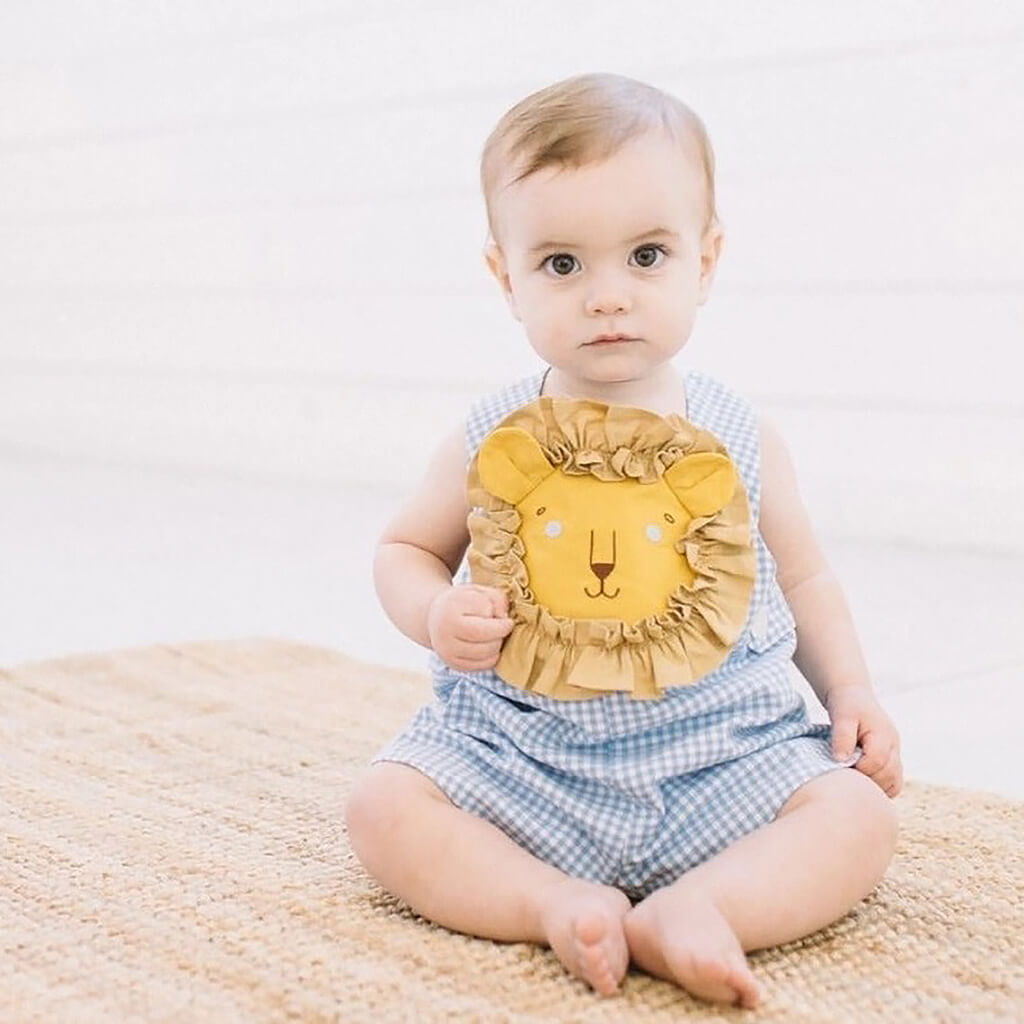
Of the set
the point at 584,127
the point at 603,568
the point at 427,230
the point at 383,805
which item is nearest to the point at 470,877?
the point at 383,805

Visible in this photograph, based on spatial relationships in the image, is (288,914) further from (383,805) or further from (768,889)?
(768,889)

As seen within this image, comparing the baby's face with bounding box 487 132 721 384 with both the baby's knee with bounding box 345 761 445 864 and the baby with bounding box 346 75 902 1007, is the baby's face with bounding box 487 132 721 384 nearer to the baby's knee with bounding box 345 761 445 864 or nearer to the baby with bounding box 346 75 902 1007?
the baby with bounding box 346 75 902 1007

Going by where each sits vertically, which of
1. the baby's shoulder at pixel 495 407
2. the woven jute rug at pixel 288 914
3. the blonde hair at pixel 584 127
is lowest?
the woven jute rug at pixel 288 914

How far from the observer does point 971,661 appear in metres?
1.74

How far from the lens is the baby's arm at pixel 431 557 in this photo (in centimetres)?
98

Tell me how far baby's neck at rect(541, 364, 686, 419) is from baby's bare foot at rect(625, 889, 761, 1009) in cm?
30

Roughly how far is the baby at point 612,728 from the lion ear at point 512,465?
0.20ft

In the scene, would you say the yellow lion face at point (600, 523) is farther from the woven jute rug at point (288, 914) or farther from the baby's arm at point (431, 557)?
the woven jute rug at point (288, 914)

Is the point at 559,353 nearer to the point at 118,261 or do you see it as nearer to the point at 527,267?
the point at 527,267

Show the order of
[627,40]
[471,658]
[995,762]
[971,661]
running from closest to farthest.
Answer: [471,658], [995,762], [971,661], [627,40]

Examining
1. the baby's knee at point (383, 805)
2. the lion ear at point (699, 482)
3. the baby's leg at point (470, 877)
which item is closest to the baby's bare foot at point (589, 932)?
the baby's leg at point (470, 877)

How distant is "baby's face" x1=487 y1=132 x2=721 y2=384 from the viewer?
977 mm

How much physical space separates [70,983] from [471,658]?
27cm

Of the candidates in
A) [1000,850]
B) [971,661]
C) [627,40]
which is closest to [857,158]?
[627,40]
